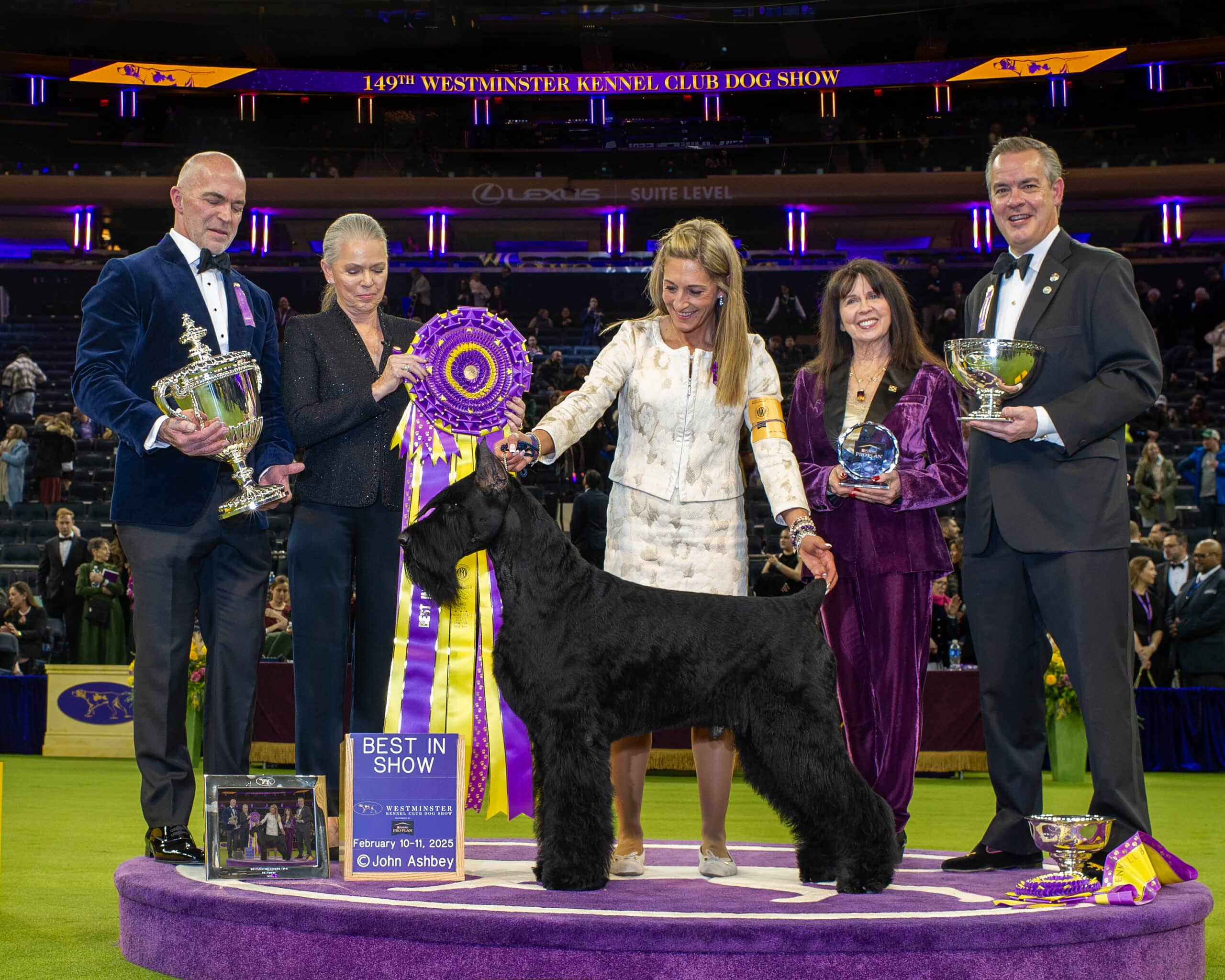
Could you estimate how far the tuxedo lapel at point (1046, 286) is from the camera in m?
3.19

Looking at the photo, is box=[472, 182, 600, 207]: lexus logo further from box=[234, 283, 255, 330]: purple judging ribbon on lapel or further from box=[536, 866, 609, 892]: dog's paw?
box=[536, 866, 609, 892]: dog's paw

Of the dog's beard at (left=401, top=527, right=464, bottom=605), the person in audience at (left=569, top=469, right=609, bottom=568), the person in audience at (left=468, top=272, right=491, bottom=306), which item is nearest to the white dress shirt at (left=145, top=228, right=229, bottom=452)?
the dog's beard at (left=401, top=527, right=464, bottom=605)

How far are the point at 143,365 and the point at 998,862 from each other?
2.63m

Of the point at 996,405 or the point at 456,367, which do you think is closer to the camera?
the point at 996,405

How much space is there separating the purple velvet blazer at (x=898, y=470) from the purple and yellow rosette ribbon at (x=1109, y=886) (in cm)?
86

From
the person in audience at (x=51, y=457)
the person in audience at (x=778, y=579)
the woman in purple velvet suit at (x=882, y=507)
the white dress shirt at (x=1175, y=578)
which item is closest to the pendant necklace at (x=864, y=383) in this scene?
the woman in purple velvet suit at (x=882, y=507)

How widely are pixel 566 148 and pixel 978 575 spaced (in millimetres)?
23367

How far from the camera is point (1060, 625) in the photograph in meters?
3.08

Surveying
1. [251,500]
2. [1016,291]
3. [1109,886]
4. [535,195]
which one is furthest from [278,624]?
[535,195]

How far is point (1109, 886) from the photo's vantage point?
269 centimetres

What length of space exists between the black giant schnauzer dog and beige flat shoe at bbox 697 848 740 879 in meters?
0.37

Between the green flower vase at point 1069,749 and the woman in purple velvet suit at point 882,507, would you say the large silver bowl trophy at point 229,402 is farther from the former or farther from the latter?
the green flower vase at point 1069,749

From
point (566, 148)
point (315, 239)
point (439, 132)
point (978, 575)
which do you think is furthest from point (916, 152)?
point (978, 575)

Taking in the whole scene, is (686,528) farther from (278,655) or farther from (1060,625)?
(278,655)
